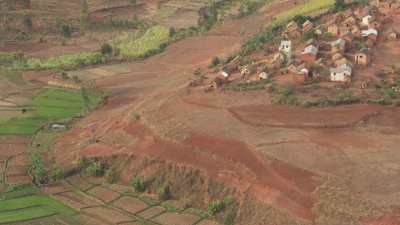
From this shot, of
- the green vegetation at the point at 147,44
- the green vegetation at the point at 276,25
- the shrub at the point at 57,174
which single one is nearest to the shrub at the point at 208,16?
the green vegetation at the point at 147,44

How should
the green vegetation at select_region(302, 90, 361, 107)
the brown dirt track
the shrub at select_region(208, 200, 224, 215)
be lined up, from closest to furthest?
1. the brown dirt track
2. the shrub at select_region(208, 200, 224, 215)
3. the green vegetation at select_region(302, 90, 361, 107)

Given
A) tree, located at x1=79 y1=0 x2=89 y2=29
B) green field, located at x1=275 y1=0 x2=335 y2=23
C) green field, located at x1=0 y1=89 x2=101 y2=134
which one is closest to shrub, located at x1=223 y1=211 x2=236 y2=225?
green field, located at x1=0 y1=89 x2=101 y2=134

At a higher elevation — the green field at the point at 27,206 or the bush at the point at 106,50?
the bush at the point at 106,50

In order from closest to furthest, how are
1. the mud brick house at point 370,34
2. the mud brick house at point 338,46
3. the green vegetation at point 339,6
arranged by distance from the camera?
the mud brick house at point 338,46 → the mud brick house at point 370,34 → the green vegetation at point 339,6

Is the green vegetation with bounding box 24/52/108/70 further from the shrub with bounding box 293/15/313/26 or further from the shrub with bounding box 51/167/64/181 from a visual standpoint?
the shrub with bounding box 51/167/64/181

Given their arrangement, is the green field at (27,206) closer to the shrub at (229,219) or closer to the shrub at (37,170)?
the shrub at (37,170)

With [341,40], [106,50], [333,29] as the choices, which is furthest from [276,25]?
[106,50]

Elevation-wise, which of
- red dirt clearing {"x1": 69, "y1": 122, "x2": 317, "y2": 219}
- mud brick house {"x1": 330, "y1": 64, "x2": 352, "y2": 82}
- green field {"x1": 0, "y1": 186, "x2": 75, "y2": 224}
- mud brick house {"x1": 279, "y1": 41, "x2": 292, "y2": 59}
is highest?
mud brick house {"x1": 279, "y1": 41, "x2": 292, "y2": 59}

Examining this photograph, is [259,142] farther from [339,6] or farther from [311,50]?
[339,6]
